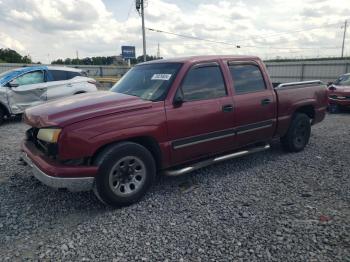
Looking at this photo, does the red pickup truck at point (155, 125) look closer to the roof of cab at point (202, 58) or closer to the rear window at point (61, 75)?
the roof of cab at point (202, 58)

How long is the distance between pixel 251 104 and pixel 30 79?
7557 millimetres

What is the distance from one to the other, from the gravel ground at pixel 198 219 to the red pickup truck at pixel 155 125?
13.3 inches

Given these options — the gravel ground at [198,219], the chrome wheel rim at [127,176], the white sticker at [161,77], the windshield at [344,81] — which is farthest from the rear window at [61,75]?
the windshield at [344,81]

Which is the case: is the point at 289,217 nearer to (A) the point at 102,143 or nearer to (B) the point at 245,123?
(B) the point at 245,123

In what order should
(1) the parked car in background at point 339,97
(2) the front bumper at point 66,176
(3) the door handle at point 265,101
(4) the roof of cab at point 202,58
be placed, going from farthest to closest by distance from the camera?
(1) the parked car in background at point 339,97 < (3) the door handle at point 265,101 < (4) the roof of cab at point 202,58 < (2) the front bumper at point 66,176

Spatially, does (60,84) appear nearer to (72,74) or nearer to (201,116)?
(72,74)

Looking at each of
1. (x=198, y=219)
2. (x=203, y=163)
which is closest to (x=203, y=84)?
(x=203, y=163)

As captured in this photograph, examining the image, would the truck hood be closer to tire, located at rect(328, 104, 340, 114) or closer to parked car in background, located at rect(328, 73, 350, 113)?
parked car in background, located at rect(328, 73, 350, 113)

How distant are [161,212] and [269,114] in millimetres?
2664

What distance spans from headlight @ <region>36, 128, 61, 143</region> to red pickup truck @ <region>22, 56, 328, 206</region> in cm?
1

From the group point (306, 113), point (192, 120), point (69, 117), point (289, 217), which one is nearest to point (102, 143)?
point (69, 117)

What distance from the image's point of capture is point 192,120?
404 cm

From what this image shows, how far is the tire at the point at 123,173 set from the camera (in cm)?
338

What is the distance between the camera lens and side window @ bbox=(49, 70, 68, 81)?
9.67 metres
